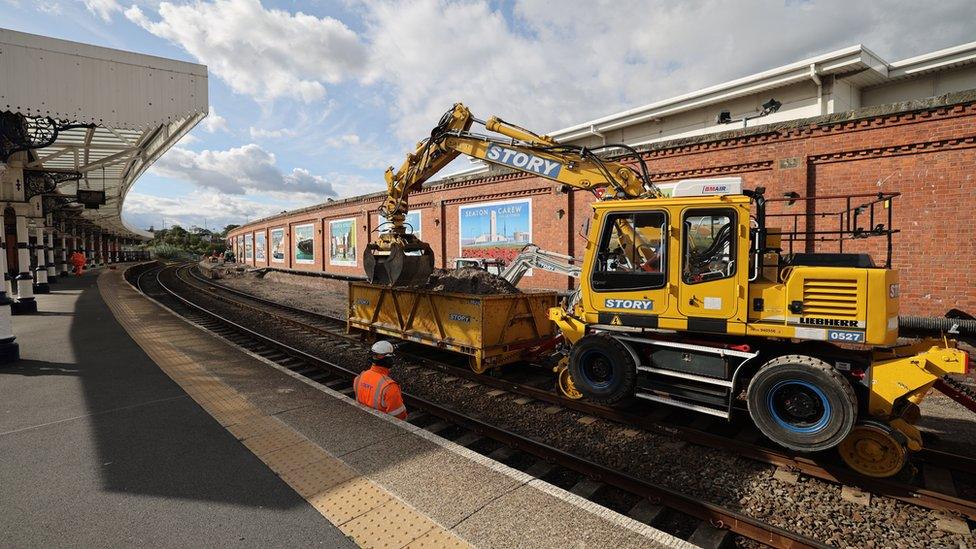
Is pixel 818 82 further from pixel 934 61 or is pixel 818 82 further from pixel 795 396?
pixel 795 396

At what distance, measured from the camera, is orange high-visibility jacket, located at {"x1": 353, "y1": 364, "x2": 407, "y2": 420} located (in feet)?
19.3

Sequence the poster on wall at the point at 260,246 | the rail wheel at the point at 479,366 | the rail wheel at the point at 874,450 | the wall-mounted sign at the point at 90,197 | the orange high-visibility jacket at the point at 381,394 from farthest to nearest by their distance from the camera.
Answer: the poster on wall at the point at 260,246 → the wall-mounted sign at the point at 90,197 → the rail wheel at the point at 479,366 → the orange high-visibility jacket at the point at 381,394 → the rail wheel at the point at 874,450

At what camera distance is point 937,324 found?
800 centimetres

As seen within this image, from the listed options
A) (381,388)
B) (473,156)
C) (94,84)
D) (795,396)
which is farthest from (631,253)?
(94,84)

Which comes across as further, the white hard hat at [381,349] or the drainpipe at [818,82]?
the drainpipe at [818,82]

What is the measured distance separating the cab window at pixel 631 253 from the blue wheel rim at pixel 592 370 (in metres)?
0.92

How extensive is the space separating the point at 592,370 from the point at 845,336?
2.83 m

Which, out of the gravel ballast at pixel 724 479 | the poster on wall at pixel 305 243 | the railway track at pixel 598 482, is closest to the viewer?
the railway track at pixel 598 482

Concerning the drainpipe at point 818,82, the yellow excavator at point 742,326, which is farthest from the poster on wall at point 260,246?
the yellow excavator at point 742,326

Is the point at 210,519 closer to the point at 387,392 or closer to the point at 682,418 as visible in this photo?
the point at 387,392

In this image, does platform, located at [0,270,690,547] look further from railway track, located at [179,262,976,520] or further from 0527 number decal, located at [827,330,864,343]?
0527 number decal, located at [827,330,864,343]

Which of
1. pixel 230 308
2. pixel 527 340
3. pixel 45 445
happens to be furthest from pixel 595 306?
pixel 230 308

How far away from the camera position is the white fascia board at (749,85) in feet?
56.2

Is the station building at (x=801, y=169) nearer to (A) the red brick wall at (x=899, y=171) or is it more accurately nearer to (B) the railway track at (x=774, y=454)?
(A) the red brick wall at (x=899, y=171)
